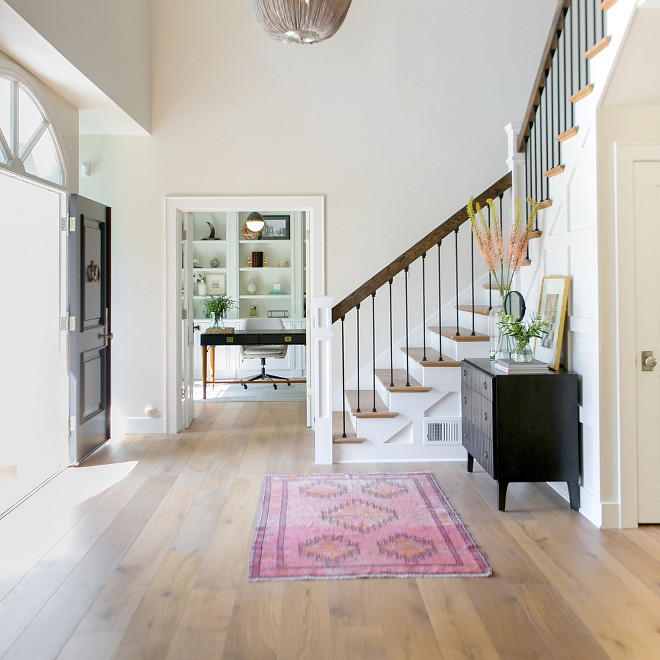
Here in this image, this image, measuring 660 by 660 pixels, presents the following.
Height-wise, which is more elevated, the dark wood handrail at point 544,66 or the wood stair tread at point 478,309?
the dark wood handrail at point 544,66

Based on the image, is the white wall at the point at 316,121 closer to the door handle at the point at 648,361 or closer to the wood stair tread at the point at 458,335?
the wood stair tread at the point at 458,335

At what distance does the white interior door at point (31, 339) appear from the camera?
4.56 m

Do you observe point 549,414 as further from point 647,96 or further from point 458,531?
point 647,96

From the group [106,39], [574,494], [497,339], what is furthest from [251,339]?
[574,494]

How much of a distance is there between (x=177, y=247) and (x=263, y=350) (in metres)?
2.74

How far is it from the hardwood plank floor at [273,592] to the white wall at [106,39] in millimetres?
2719

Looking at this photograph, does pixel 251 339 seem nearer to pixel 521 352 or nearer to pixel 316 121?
pixel 316 121

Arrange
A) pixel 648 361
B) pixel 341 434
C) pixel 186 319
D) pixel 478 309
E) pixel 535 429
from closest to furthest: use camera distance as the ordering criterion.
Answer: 1. pixel 648 361
2. pixel 535 429
3. pixel 341 434
4. pixel 478 309
5. pixel 186 319

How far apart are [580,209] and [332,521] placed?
222 cm

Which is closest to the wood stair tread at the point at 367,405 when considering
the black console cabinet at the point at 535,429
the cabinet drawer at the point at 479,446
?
the cabinet drawer at the point at 479,446

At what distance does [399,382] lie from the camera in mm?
4777

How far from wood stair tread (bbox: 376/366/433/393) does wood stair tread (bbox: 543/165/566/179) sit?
1673mm

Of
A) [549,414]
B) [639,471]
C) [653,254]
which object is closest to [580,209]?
[653,254]

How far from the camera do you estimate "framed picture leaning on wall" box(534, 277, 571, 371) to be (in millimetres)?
3604
